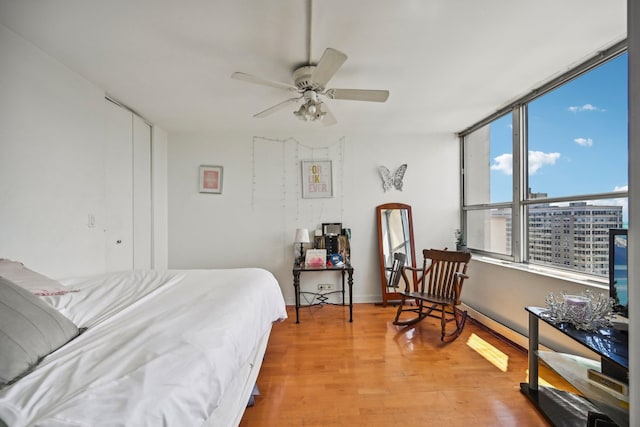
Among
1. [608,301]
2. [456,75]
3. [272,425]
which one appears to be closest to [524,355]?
[608,301]

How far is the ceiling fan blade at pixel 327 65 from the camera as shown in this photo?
1.54m

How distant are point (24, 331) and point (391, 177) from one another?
12.3 ft

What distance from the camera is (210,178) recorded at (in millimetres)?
3705

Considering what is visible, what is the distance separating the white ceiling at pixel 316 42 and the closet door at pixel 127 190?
14.2 inches

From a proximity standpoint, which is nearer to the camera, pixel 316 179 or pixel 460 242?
pixel 460 242

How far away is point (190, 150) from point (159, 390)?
3532 millimetres

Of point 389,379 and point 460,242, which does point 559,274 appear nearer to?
point 460,242

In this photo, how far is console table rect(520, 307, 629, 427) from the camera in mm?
1266

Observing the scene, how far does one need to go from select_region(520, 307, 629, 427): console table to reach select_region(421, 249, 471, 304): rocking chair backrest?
911mm

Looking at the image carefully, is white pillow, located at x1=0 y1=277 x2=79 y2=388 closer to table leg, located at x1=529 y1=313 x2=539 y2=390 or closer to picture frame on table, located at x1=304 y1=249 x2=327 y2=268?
picture frame on table, located at x1=304 y1=249 x2=327 y2=268

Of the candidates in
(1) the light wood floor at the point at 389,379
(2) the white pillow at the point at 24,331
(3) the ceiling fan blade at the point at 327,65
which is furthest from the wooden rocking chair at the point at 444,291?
(2) the white pillow at the point at 24,331

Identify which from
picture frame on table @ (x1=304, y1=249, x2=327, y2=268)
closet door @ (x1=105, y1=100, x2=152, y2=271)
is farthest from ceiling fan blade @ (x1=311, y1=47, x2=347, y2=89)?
closet door @ (x1=105, y1=100, x2=152, y2=271)

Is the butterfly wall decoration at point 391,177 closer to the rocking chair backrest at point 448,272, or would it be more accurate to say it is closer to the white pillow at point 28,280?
the rocking chair backrest at point 448,272

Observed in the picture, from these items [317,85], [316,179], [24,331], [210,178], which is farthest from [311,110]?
[210,178]
